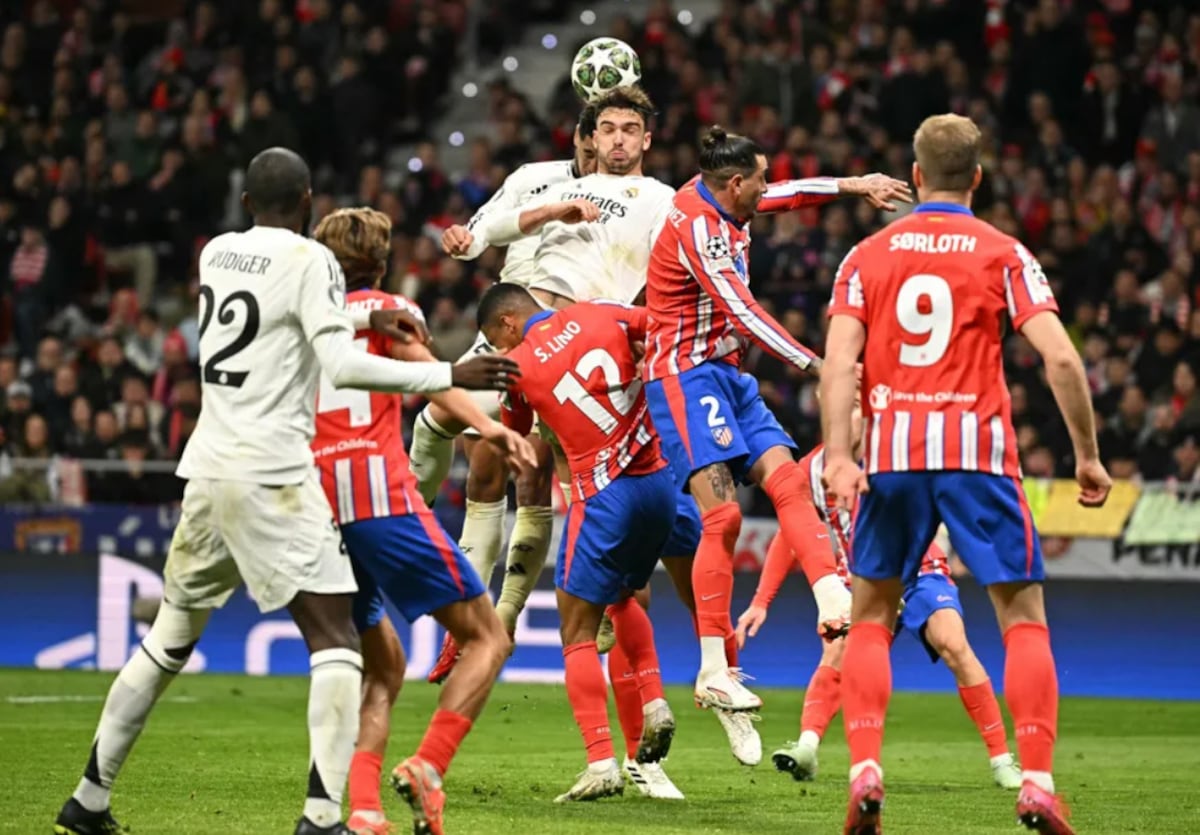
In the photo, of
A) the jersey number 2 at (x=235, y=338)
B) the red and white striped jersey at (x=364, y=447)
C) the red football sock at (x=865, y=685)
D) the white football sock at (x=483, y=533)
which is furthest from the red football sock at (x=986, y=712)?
the jersey number 2 at (x=235, y=338)

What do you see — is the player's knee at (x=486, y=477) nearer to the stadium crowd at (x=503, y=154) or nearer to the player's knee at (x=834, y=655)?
the player's knee at (x=834, y=655)

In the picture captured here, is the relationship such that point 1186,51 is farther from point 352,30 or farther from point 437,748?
point 437,748

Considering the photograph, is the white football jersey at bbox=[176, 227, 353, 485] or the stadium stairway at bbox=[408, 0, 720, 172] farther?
the stadium stairway at bbox=[408, 0, 720, 172]

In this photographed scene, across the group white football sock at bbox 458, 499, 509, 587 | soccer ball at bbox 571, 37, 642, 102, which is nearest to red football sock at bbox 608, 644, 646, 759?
white football sock at bbox 458, 499, 509, 587

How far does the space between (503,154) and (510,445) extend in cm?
1610

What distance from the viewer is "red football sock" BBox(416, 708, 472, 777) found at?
7750mm

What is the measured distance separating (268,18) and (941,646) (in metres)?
17.7

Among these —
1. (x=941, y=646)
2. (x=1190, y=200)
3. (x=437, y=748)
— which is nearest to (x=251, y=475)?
(x=437, y=748)

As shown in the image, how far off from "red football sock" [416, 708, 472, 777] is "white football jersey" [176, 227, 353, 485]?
1.22 meters

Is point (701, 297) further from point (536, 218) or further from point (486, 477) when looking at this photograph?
point (486, 477)

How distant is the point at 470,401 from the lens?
7.46 metres

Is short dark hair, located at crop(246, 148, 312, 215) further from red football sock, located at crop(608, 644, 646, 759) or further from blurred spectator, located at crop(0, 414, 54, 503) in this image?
blurred spectator, located at crop(0, 414, 54, 503)

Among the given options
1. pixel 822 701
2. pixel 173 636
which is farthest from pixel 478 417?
pixel 822 701

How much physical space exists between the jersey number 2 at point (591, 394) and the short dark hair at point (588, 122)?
2.05 meters
